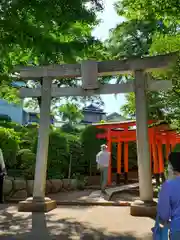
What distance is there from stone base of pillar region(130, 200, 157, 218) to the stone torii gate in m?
0.02

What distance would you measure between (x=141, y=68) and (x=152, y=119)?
20.1 feet

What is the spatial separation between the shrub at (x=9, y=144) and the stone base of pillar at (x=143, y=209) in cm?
713

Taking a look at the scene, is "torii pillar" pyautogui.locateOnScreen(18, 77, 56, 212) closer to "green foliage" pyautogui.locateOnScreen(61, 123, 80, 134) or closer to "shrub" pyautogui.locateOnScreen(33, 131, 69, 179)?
"shrub" pyautogui.locateOnScreen(33, 131, 69, 179)

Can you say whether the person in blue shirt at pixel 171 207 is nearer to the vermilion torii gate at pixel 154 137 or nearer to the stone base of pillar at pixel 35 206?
the stone base of pillar at pixel 35 206

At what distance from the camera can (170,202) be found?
8.59ft

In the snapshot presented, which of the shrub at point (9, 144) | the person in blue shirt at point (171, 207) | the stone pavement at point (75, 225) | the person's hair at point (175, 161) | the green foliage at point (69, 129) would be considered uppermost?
the green foliage at point (69, 129)

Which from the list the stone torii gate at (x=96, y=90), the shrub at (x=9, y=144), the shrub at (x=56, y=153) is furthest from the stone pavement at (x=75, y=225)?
the shrub at (x=56, y=153)

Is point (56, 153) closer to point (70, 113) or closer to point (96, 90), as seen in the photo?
point (96, 90)

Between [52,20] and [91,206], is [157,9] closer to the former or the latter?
[52,20]

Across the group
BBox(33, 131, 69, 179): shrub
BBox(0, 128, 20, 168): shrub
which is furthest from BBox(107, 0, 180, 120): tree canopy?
BBox(0, 128, 20, 168): shrub

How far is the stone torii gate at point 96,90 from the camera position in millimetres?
7477

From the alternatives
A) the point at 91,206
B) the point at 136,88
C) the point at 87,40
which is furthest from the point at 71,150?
the point at 87,40

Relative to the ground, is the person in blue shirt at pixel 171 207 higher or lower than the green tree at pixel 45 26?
lower

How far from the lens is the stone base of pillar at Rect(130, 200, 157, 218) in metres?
6.91
